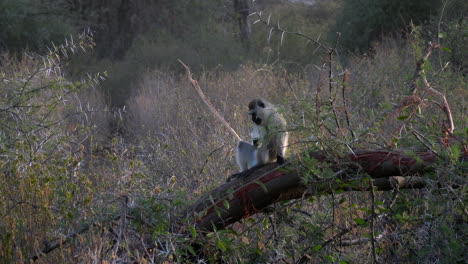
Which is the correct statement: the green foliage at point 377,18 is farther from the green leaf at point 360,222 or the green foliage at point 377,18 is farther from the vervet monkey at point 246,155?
the green leaf at point 360,222

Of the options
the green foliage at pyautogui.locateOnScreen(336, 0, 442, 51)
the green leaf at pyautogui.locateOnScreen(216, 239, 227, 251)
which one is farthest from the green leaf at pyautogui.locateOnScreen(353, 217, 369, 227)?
the green foliage at pyautogui.locateOnScreen(336, 0, 442, 51)

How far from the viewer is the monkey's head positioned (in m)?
4.53

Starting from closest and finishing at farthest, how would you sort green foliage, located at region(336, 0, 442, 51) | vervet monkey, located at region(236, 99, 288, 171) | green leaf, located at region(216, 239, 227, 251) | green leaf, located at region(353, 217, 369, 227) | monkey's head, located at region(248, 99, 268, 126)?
green leaf, located at region(216, 239, 227, 251) < green leaf, located at region(353, 217, 369, 227) < vervet monkey, located at region(236, 99, 288, 171) < monkey's head, located at region(248, 99, 268, 126) < green foliage, located at region(336, 0, 442, 51)

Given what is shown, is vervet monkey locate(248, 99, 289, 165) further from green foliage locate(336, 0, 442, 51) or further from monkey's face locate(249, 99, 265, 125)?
green foliage locate(336, 0, 442, 51)

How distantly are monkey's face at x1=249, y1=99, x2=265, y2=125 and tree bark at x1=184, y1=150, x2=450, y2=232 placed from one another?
821 millimetres

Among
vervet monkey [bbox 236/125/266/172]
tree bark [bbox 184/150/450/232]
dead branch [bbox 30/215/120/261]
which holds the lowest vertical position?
vervet monkey [bbox 236/125/266/172]

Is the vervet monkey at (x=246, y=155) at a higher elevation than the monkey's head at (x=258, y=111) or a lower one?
lower

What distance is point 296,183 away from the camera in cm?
348

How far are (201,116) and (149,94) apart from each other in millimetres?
3015

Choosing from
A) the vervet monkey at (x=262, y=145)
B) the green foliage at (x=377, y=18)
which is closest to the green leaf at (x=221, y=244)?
the vervet monkey at (x=262, y=145)

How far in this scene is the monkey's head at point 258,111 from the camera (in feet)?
14.9

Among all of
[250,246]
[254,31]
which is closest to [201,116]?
[250,246]

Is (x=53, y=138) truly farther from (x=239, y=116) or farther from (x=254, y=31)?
(x=254, y=31)

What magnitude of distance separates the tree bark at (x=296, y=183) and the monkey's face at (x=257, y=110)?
0.82m
